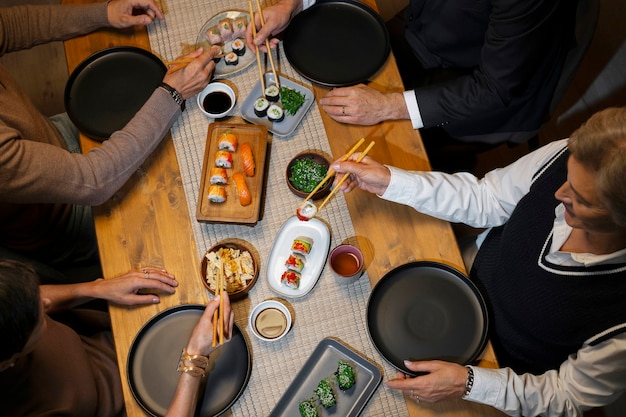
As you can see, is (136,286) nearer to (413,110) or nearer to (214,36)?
(214,36)

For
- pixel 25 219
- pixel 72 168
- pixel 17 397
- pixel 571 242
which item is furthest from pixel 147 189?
pixel 571 242

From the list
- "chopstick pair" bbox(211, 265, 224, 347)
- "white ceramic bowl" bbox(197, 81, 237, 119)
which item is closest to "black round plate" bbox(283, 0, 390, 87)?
"white ceramic bowl" bbox(197, 81, 237, 119)

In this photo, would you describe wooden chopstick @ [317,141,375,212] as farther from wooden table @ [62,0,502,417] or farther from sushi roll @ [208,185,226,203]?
sushi roll @ [208,185,226,203]

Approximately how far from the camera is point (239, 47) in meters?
2.05

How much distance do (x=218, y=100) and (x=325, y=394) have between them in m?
1.08

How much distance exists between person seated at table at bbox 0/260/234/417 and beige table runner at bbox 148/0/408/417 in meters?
0.16

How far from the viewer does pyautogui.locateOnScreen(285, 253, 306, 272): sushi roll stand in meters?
1.75

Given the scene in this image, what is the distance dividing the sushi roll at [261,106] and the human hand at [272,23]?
0.21 meters

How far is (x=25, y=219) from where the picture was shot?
208 centimetres

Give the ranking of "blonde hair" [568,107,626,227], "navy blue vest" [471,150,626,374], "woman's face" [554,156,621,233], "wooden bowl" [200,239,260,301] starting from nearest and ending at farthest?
"blonde hair" [568,107,626,227] < "woman's face" [554,156,621,233] < "navy blue vest" [471,150,626,374] < "wooden bowl" [200,239,260,301]

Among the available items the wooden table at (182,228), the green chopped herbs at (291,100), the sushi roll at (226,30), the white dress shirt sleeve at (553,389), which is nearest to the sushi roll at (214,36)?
the sushi roll at (226,30)

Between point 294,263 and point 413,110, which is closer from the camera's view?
point 294,263

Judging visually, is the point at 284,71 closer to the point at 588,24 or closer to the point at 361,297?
the point at 361,297

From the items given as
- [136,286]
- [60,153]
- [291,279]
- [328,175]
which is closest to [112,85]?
[60,153]
